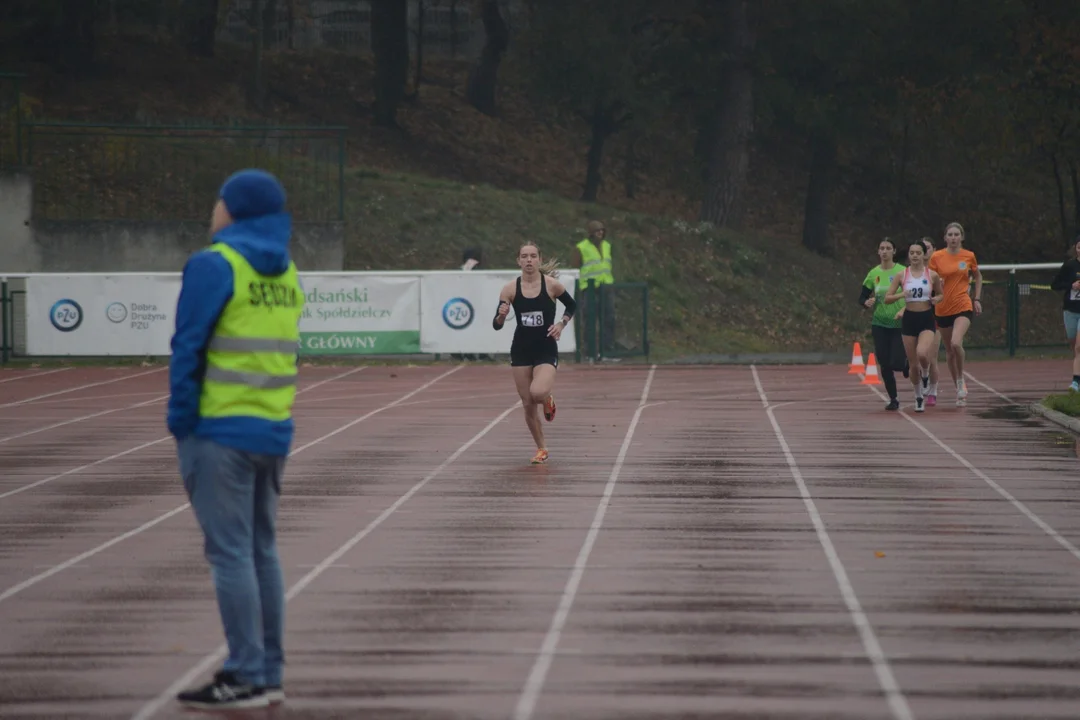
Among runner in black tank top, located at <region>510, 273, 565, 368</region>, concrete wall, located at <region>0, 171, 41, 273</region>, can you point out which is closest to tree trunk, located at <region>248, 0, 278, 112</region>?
concrete wall, located at <region>0, 171, 41, 273</region>

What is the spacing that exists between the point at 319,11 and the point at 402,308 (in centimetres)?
3277

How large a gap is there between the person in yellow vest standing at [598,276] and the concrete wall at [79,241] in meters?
7.30

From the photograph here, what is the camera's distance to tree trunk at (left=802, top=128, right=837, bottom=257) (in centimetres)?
4572

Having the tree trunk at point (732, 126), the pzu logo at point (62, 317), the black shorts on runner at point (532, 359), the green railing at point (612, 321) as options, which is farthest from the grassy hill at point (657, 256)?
the black shorts on runner at point (532, 359)

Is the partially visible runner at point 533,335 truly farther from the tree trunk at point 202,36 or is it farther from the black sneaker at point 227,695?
the tree trunk at point 202,36

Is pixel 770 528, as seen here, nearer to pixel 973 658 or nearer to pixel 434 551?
pixel 434 551

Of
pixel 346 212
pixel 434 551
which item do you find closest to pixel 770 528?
pixel 434 551

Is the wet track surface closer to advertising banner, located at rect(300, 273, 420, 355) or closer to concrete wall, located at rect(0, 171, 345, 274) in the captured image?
advertising banner, located at rect(300, 273, 420, 355)

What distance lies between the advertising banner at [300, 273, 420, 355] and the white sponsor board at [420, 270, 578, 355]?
0.63 feet

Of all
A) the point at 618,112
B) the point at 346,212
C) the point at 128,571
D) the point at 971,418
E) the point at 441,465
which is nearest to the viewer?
the point at 128,571

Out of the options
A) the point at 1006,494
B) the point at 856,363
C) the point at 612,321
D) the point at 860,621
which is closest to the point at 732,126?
the point at 612,321

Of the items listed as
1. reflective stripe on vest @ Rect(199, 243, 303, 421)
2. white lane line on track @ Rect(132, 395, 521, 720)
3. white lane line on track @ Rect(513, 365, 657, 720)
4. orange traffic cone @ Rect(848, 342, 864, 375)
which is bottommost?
white lane line on track @ Rect(132, 395, 521, 720)

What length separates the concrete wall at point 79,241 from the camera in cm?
2945

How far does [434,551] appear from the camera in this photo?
9.98 m
